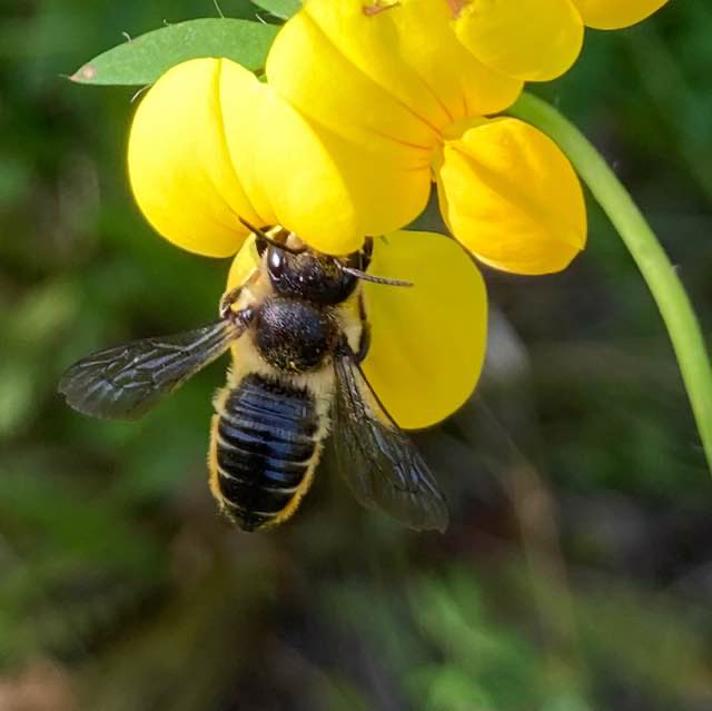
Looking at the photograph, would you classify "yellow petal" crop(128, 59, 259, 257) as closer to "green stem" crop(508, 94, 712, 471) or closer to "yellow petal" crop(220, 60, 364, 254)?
"yellow petal" crop(220, 60, 364, 254)

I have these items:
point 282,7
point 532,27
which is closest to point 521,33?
point 532,27

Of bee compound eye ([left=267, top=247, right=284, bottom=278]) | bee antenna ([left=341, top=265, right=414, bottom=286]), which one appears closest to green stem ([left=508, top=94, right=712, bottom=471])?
bee antenna ([left=341, top=265, right=414, bottom=286])

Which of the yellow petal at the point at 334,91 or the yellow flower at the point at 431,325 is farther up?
the yellow petal at the point at 334,91

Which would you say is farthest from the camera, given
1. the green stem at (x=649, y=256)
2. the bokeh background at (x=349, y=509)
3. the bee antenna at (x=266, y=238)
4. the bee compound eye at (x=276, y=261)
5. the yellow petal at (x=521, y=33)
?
the bokeh background at (x=349, y=509)

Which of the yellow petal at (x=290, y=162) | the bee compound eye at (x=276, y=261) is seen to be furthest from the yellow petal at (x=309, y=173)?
the bee compound eye at (x=276, y=261)

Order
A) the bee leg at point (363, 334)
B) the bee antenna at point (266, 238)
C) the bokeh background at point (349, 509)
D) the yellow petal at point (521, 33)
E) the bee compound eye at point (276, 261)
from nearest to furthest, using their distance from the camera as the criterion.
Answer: the yellow petal at point (521, 33) < the bee antenna at point (266, 238) < the bee compound eye at point (276, 261) < the bee leg at point (363, 334) < the bokeh background at point (349, 509)

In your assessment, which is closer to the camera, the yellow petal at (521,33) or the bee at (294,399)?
the yellow petal at (521,33)

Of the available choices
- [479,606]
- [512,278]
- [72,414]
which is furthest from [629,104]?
[72,414]

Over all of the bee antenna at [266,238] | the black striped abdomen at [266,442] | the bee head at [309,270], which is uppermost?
the bee antenna at [266,238]

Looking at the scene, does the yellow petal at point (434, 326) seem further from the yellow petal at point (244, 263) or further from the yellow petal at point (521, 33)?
the yellow petal at point (521, 33)
